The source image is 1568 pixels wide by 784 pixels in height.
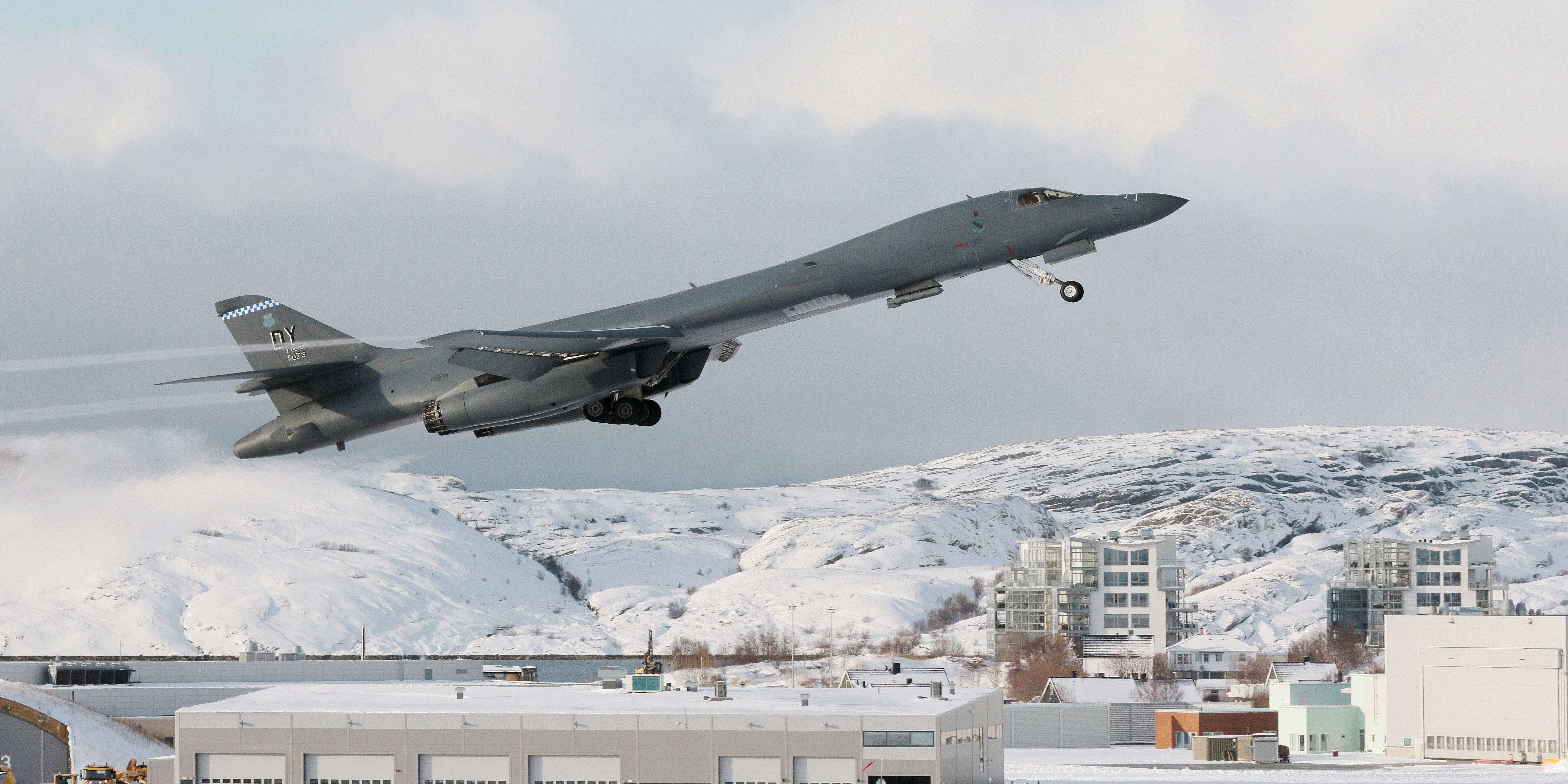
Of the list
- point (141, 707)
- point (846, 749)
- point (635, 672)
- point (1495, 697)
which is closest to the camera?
point (846, 749)

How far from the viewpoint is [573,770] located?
61.8 m

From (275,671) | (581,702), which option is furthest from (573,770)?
(275,671)

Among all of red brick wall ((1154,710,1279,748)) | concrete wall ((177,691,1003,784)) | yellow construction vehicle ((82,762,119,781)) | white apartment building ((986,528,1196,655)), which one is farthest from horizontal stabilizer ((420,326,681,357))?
white apartment building ((986,528,1196,655))

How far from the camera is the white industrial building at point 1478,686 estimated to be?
4163 inches

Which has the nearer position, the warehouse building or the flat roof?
the warehouse building

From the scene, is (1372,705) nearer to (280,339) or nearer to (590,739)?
(590,739)

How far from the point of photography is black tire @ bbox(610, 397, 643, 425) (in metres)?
46.0

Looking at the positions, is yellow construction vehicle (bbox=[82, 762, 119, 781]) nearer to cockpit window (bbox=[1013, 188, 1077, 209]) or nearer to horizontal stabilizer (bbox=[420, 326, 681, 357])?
horizontal stabilizer (bbox=[420, 326, 681, 357])

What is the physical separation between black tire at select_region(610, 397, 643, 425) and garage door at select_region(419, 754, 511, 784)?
2064 centimetres

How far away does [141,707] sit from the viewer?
8912 centimetres

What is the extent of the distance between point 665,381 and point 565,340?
4.55m

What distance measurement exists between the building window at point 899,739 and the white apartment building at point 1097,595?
387ft

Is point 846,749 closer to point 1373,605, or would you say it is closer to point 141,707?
point 141,707

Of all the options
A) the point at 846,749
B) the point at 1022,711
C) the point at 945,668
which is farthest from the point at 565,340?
the point at 945,668
